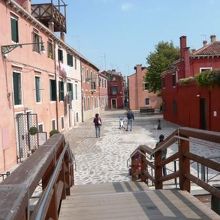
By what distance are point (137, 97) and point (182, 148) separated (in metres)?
67.3

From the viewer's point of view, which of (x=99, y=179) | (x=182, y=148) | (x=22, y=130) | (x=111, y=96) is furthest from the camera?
(x=111, y=96)

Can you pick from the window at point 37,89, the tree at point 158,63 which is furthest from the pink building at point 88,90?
the window at point 37,89

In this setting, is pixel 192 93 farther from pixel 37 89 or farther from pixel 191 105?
pixel 37 89

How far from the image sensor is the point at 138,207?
5.23 metres

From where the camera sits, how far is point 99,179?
44.8 feet

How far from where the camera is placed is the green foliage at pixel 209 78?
23109 millimetres

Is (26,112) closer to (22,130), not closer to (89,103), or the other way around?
(22,130)

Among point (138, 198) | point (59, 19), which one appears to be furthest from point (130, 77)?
point (138, 198)

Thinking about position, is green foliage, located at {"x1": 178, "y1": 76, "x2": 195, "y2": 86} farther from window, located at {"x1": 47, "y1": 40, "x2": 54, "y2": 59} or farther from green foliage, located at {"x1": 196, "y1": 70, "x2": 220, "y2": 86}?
window, located at {"x1": 47, "y1": 40, "x2": 54, "y2": 59}

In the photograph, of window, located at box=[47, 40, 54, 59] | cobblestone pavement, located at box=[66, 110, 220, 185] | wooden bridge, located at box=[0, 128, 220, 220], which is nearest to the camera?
wooden bridge, located at box=[0, 128, 220, 220]

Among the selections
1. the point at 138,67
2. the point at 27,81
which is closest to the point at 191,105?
the point at 27,81

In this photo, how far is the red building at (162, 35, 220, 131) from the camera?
25.5 m

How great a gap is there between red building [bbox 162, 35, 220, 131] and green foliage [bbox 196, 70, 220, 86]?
1.63ft

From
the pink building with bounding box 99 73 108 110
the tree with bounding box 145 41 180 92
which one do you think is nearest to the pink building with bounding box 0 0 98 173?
the tree with bounding box 145 41 180 92
